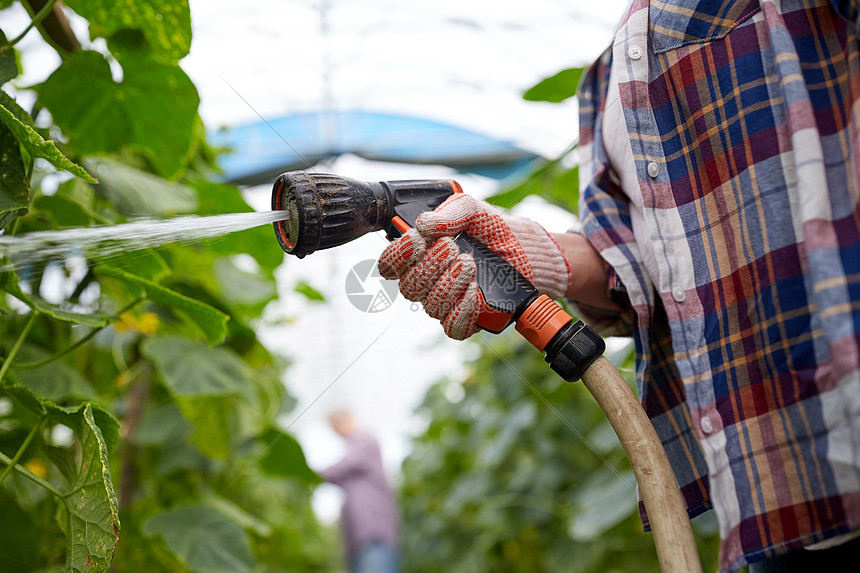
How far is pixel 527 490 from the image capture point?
7.57 feet

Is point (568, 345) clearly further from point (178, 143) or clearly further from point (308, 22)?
point (308, 22)

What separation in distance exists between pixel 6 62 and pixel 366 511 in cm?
337

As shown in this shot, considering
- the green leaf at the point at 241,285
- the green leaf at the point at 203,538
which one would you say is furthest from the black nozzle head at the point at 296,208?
the green leaf at the point at 241,285

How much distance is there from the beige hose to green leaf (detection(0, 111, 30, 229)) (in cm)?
48

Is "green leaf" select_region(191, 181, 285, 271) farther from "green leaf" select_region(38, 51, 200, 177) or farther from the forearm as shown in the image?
the forearm

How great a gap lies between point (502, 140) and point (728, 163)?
2653 millimetres

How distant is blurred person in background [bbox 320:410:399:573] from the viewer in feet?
12.0

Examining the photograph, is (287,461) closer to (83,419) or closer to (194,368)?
(194,368)

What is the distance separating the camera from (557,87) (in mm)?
1174

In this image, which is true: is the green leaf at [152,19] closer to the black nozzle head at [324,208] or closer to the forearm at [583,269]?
the black nozzle head at [324,208]

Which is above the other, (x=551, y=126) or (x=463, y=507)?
(x=551, y=126)

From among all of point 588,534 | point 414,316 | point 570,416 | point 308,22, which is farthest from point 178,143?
point 308,22

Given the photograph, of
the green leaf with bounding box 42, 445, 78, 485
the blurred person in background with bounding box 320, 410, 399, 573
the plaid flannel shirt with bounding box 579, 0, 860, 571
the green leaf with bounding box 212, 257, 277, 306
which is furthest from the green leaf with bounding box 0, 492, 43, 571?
the blurred person in background with bounding box 320, 410, 399, 573

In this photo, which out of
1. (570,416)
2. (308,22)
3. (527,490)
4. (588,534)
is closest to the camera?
(588,534)
